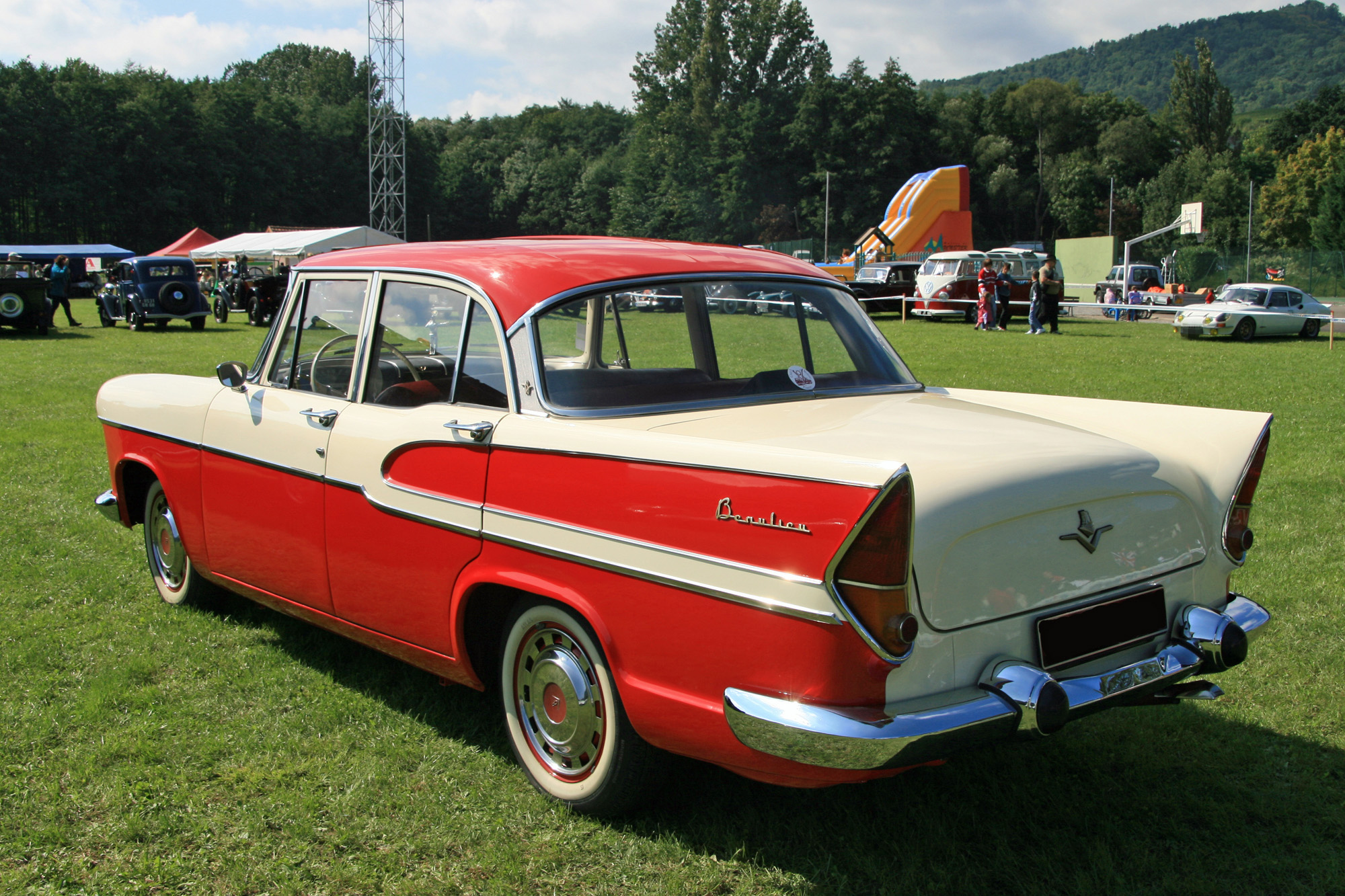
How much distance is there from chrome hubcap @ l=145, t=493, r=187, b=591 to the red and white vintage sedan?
0.59 m

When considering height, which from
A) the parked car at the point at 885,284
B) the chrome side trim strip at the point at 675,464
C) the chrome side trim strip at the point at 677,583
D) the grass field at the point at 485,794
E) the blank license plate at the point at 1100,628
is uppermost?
the parked car at the point at 885,284

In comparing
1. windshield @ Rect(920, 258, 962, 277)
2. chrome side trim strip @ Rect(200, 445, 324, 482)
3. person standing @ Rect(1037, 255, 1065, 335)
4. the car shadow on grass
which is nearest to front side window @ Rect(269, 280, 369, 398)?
chrome side trim strip @ Rect(200, 445, 324, 482)

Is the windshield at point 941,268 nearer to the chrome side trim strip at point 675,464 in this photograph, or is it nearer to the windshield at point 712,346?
the windshield at point 712,346

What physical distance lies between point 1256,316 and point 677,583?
1002 inches

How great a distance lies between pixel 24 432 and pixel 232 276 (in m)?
26.9

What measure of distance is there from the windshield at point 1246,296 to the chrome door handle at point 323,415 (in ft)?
83.6

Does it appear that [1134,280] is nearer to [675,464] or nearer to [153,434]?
[153,434]

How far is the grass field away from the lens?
9.43 ft

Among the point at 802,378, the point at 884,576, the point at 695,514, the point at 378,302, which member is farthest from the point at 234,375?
the point at 884,576

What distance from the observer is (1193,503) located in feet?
9.97

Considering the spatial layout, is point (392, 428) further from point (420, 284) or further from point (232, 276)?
point (232, 276)

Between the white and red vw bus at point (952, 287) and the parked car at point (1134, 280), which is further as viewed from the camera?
the parked car at point (1134, 280)

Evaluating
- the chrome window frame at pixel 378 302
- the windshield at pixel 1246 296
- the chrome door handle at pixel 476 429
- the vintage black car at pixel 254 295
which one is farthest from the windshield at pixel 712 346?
the vintage black car at pixel 254 295

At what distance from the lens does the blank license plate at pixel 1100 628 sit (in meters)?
2.71
